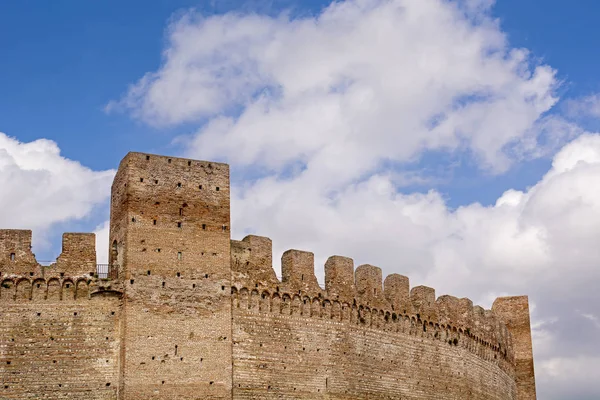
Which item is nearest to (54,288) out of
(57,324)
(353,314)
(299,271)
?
(57,324)

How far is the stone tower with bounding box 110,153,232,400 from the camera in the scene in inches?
1105

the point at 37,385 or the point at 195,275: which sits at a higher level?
the point at 195,275

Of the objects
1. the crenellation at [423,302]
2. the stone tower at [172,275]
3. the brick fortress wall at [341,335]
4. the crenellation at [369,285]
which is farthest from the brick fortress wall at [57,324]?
the crenellation at [423,302]

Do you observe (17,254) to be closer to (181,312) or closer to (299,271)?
(181,312)

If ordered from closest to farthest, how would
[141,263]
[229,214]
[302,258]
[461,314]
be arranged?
[141,263], [229,214], [302,258], [461,314]

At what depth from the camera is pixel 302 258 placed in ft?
108

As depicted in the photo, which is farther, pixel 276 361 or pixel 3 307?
pixel 276 361

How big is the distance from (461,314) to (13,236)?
65.8ft

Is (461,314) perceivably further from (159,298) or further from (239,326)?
(159,298)

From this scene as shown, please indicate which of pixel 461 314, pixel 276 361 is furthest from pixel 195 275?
A: pixel 461 314

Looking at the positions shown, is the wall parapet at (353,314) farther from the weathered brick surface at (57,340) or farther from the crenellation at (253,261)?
the weathered brick surface at (57,340)

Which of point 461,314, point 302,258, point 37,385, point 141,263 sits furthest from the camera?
point 461,314

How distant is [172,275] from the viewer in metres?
29.1

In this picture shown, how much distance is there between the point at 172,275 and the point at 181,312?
1.15m
